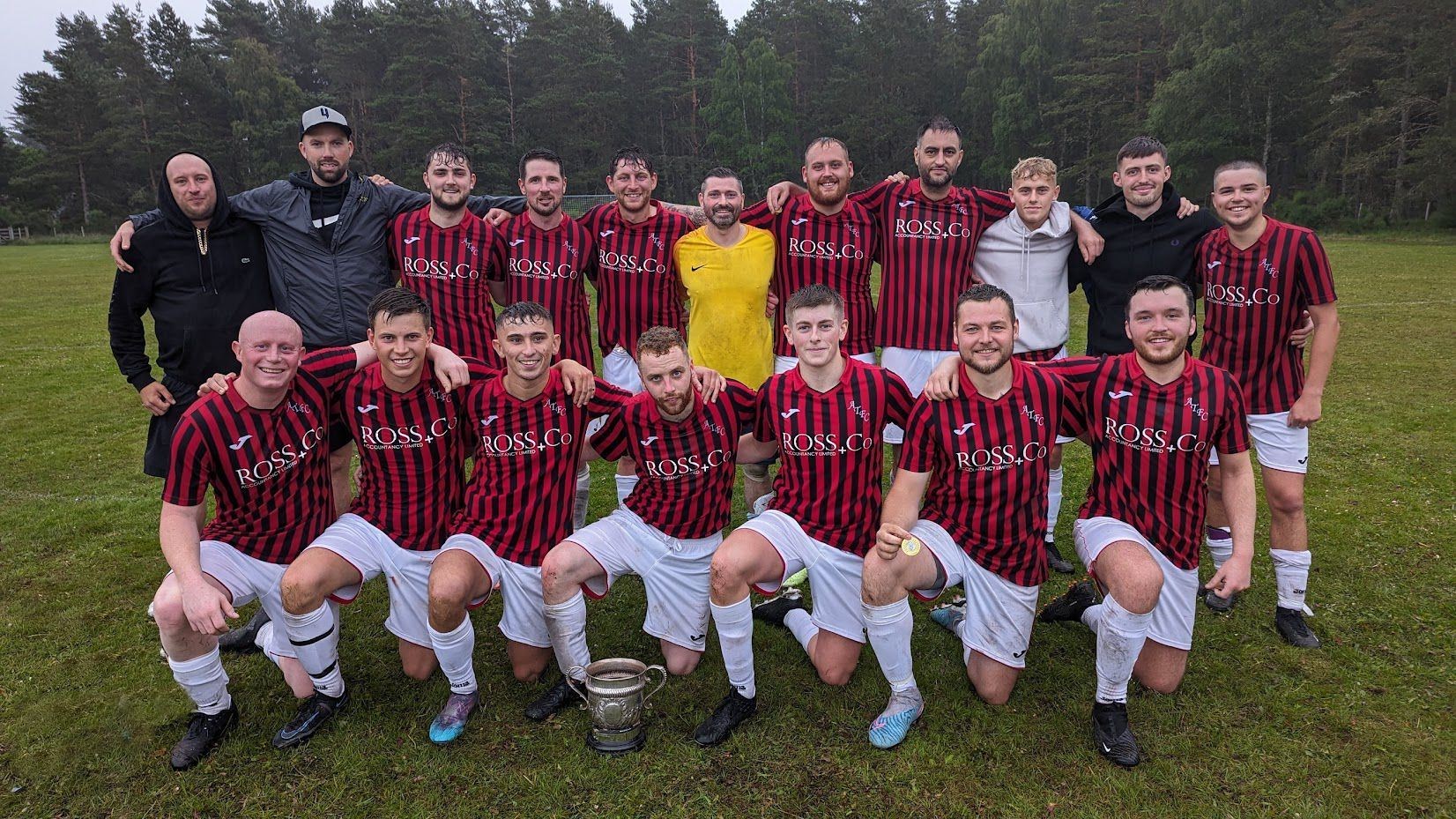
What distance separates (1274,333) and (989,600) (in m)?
2.15

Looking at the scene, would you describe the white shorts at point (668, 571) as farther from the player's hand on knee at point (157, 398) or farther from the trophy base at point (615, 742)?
the player's hand on knee at point (157, 398)

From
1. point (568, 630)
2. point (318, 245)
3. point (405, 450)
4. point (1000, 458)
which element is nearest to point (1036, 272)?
point (1000, 458)

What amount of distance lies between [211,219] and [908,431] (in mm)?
3670

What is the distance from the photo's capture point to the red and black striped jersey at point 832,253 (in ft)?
16.2

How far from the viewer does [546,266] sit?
4910 millimetres

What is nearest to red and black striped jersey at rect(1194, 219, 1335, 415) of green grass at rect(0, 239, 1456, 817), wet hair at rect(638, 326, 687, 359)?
green grass at rect(0, 239, 1456, 817)

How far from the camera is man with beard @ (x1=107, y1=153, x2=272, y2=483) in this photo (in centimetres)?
423

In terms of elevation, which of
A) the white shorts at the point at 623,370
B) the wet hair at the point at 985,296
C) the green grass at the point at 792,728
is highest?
the wet hair at the point at 985,296

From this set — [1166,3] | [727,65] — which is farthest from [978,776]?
[727,65]

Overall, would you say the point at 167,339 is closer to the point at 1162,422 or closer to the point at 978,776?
the point at 978,776

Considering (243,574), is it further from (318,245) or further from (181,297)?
(318,245)

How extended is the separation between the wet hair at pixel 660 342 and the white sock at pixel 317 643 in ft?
5.67

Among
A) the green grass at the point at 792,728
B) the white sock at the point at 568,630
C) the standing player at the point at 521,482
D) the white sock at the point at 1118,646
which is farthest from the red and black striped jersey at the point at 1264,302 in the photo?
the white sock at the point at 568,630

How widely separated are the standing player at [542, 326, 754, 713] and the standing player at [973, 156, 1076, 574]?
192 cm
